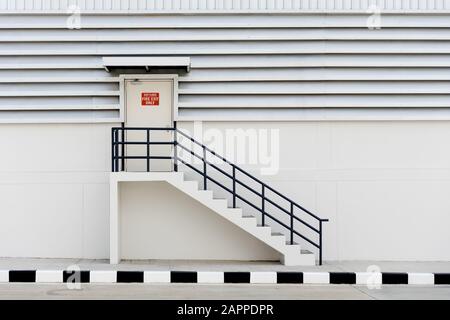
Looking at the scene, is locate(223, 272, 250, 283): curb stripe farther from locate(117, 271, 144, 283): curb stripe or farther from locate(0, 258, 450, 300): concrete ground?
locate(117, 271, 144, 283): curb stripe

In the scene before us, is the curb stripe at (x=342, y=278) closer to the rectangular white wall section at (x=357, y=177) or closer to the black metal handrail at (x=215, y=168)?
the black metal handrail at (x=215, y=168)

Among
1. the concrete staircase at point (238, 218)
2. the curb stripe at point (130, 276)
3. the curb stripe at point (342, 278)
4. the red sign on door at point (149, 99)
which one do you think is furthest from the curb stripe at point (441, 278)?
the red sign on door at point (149, 99)

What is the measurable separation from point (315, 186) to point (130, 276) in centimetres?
444

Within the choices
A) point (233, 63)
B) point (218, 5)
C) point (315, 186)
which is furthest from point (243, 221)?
point (218, 5)

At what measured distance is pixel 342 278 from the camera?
1241 centimetres

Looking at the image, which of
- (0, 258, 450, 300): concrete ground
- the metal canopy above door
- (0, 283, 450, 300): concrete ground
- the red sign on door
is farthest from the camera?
the red sign on door

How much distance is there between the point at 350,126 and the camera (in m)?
14.7

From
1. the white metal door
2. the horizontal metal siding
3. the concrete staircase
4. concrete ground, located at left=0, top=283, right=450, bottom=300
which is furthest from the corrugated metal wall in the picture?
concrete ground, located at left=0, top=283, right=450, bottom=300

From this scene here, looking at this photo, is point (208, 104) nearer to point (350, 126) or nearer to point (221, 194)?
point (221, 194)

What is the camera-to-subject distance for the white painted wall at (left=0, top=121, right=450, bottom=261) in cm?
1441

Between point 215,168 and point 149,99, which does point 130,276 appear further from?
point 149,99

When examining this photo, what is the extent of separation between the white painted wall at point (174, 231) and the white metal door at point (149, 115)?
0.52 meters

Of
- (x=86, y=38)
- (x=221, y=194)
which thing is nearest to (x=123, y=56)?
(x=86, y=38)

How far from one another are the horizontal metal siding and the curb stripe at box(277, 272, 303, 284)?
18.6 ft
